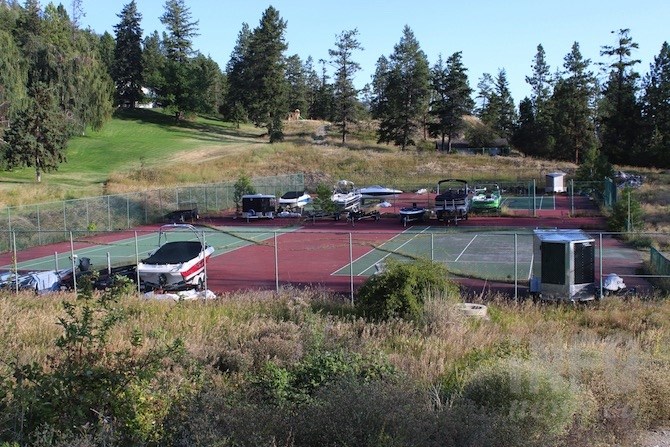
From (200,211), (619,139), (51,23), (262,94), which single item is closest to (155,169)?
(200,211)

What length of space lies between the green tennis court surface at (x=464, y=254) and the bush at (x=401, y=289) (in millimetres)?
7572

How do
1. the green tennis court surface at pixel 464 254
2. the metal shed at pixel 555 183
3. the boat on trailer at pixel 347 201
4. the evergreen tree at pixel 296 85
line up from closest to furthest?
the green tennis court surface at pixel 464 254 → the boat on trailer at pixel 347 201 → the metal shed at pixel 555 183 → the evergreen tree at pixel 296 85

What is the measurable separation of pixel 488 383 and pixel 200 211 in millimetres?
43566

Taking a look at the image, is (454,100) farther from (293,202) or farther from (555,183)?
(293,202)

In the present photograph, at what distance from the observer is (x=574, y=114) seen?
86812 millimetres

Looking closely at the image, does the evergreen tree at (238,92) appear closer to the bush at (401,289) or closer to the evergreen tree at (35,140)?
the evergreen tree at (35,140)

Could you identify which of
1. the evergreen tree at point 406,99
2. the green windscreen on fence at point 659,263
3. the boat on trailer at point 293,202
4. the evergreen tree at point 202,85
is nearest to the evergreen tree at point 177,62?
the evergreen tree at point 202,85

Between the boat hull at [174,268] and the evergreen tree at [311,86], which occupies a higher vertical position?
the evergreen tree at [311,86]

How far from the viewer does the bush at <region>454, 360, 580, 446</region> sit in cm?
530

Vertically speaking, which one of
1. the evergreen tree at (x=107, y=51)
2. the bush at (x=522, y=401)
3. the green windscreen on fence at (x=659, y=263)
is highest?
the evergreen tree at (x=107, y=51)

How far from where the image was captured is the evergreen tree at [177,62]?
10988 centimetres

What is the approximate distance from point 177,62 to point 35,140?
2372 inches

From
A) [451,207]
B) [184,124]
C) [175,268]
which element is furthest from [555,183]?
[184,124]

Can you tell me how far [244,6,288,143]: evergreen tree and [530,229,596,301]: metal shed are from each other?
77.9 metres
